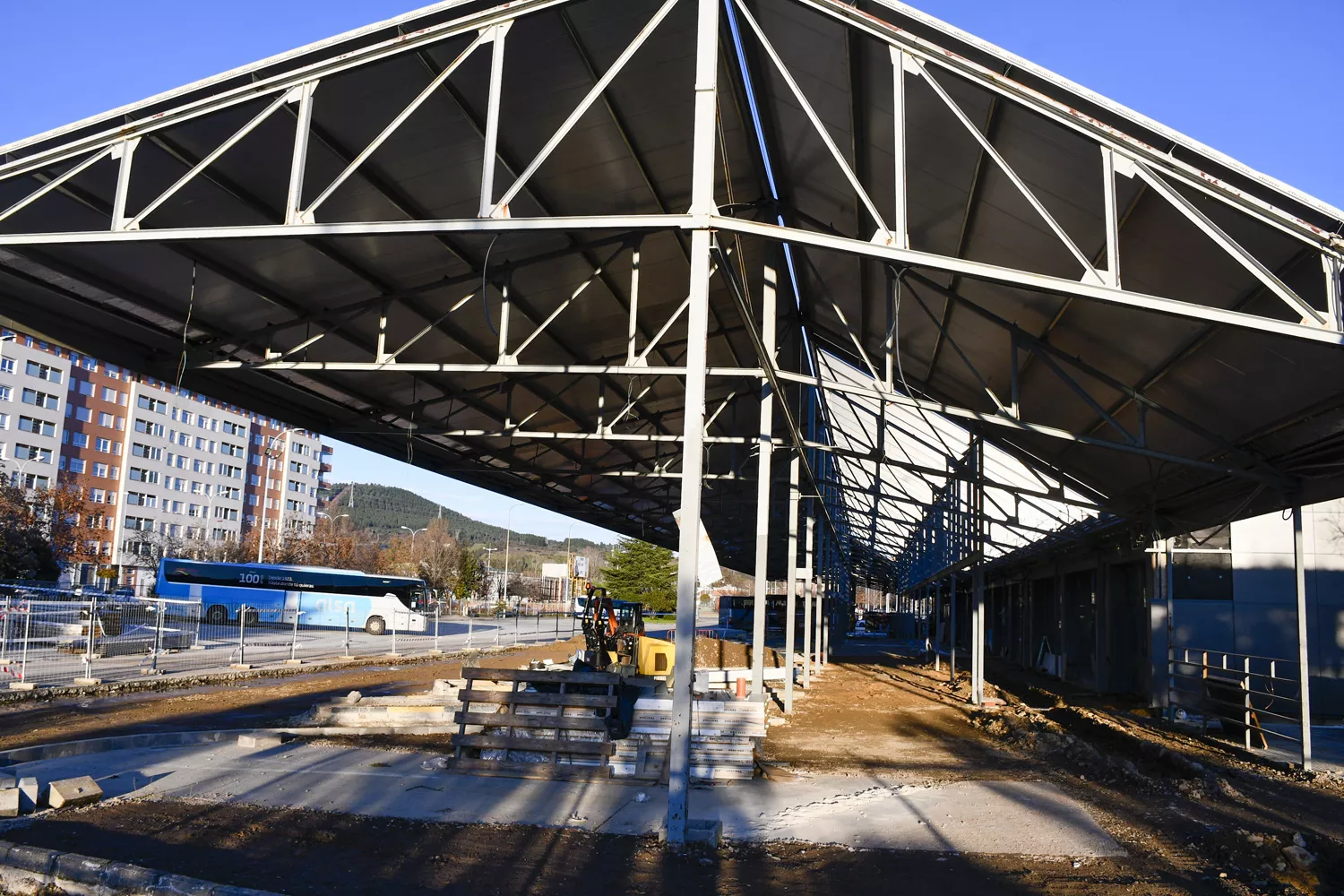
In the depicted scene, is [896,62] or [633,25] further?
[633,25]

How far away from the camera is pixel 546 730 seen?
11.5 m

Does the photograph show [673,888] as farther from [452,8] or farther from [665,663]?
[665,663]

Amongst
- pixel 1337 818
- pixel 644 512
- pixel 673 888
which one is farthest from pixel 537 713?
pixel 644 512

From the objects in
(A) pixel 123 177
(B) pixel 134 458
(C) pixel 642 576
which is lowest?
(C) pixel 642 576

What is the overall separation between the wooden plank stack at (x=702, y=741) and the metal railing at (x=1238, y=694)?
7.83 m

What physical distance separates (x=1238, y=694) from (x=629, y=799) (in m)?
11.7

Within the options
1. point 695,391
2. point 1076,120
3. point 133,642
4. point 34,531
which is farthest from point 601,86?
point 34,531

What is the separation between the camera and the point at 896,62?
8992mm

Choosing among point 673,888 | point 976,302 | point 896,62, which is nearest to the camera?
point 673,888

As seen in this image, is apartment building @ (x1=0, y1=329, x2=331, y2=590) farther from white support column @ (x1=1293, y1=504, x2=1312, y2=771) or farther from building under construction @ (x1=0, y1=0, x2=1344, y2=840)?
white support column @ (x1=1293, y1=504, x2=1312, y2=771)

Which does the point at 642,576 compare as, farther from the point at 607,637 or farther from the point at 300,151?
the point at 300,151

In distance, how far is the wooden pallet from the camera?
11086mm

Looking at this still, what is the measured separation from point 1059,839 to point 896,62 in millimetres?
7521

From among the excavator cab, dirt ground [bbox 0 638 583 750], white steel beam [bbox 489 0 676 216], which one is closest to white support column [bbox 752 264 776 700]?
the excavator cab
